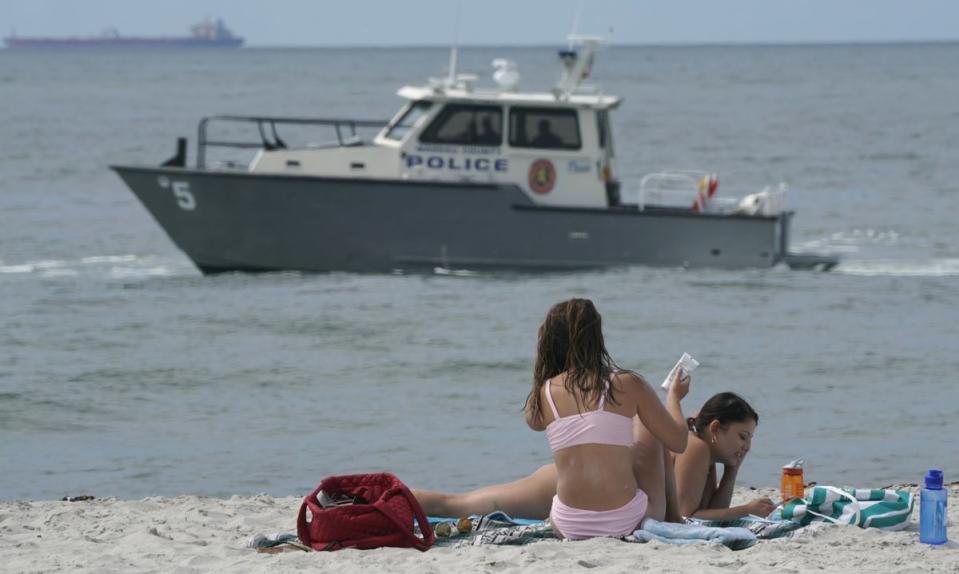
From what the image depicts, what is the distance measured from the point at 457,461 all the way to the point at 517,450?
16.6 inches

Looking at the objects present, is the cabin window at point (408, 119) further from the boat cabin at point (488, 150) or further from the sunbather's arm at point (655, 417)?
the sunbather's arm at point (655, 417)

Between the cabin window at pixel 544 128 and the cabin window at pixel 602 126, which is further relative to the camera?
the cabin window at pixel 602 126

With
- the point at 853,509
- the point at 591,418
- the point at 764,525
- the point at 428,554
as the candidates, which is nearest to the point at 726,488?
the point at 764,525

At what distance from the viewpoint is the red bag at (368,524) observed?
21.5 feet

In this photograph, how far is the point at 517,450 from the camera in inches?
418

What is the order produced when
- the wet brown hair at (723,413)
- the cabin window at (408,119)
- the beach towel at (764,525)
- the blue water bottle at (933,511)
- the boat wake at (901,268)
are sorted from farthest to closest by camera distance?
the boat wake at (901,268) → the cabin window at (408,119) → the wet brown hair at (723,413) → the beach towel at (764,525) → the blue water bottle at (933,511)

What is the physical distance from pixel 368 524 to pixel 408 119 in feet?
35.2

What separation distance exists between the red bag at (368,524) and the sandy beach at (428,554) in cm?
8

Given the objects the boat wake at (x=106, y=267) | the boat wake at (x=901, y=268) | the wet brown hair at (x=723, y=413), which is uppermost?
the boat wake at (x=901, y=268)

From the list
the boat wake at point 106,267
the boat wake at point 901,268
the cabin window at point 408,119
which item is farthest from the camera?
the boat wake at point 106,267

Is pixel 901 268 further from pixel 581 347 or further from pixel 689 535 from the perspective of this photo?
pixel 581 347

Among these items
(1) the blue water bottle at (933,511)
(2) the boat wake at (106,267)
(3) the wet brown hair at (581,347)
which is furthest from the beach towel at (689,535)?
(2) the boat wake at (106,267)

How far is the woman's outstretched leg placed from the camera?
22.9ft

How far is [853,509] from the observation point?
6.89 metres
